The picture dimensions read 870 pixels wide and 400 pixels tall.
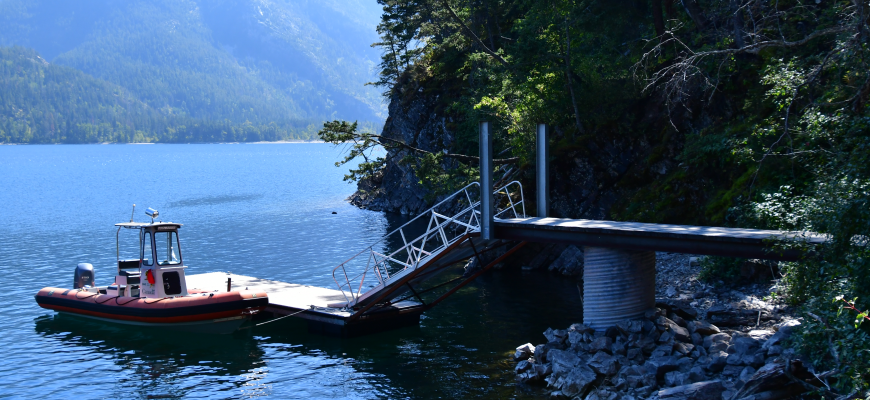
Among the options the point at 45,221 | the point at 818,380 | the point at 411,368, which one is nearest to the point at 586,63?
the point at 411,368

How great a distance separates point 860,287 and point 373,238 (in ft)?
112

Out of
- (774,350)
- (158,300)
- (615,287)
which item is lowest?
(774,350)

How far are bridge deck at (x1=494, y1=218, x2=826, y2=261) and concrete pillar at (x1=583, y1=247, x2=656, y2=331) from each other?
622mm

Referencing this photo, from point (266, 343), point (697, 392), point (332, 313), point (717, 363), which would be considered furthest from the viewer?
point (332, 313)

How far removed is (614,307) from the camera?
17844mm

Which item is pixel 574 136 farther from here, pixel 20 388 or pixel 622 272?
pixel 20 388

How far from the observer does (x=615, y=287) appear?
58.9 feet

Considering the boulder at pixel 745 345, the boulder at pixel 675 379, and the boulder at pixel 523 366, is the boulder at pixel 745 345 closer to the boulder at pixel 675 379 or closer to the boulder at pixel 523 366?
the boulder at pixel 675 379

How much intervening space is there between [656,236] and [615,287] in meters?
2.14

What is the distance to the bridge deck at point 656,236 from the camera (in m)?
15.0

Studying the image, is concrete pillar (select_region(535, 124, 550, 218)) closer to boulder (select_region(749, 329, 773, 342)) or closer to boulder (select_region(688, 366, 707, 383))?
boulder (select_region(749, 329, 773, 342))

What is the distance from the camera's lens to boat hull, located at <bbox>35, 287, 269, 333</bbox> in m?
22.1


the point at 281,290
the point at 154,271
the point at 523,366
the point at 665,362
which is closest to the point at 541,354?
the point at 523,366

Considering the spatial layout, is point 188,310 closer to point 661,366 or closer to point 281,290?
point 281,290
